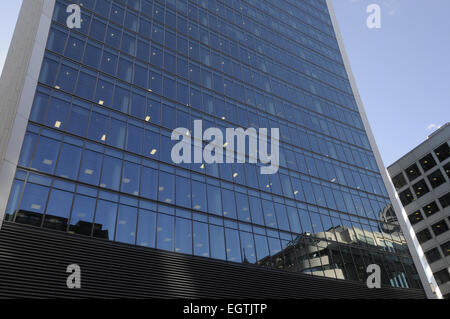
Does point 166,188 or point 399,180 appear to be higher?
point 399,180

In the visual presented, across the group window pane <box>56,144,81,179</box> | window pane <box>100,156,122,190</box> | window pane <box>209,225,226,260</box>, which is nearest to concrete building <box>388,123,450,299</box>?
window pane <box>209,225,226,260</box>

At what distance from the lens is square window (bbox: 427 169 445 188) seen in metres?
59.4

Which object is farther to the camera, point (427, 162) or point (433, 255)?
point (427, 162)

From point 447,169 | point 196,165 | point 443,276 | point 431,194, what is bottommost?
point 443,276

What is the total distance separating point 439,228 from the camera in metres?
57.7

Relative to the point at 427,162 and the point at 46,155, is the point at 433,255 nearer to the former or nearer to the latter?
the point at 427,162

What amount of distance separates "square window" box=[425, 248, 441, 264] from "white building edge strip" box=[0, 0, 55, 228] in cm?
5715

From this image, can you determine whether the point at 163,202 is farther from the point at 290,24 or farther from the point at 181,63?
the point at 290,24

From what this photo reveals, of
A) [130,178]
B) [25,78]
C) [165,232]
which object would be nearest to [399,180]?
[165,232]

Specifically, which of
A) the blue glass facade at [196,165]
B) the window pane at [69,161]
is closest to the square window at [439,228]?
the blue glass facade at [196,165]

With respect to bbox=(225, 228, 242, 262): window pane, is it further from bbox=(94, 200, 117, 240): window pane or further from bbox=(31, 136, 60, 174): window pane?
bbox=(31, 136, 60, 174): window pane

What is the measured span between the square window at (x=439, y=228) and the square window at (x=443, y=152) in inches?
→ 388

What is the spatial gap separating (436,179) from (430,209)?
4.79m
